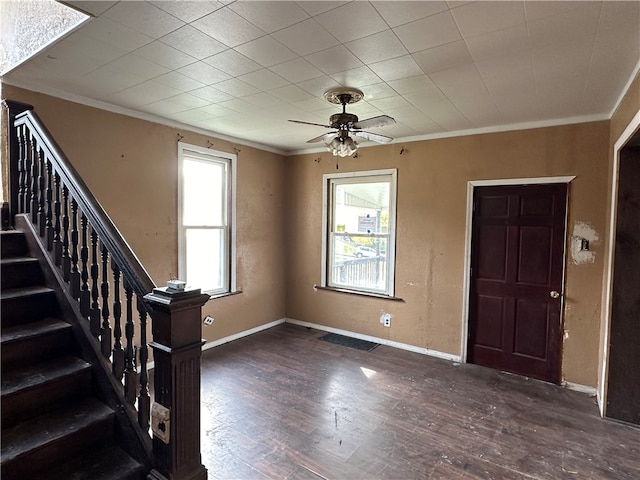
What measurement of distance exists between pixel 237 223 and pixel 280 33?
2958mm

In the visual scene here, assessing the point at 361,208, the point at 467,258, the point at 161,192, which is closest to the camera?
the point at 161,192

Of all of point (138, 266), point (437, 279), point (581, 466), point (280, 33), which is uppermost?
point (280, 33)

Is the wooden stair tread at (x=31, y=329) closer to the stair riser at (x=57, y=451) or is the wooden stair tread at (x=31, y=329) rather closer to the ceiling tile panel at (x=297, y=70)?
the stair riser at (x=57, y=451)

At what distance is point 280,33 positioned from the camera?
1968 millimetres

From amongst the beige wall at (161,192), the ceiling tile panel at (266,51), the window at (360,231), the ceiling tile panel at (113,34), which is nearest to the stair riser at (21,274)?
the beige wall at (161,192)

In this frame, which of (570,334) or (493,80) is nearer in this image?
(493,80)

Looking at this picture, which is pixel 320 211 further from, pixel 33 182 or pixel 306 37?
pixel 33 182

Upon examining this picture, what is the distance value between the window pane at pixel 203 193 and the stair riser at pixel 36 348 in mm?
2220

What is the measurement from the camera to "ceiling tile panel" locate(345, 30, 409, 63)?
1994mm

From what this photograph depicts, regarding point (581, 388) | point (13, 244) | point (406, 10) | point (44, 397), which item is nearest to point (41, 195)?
point (13, 244)

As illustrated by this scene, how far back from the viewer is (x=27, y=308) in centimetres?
203

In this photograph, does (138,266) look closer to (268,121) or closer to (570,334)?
(268,121)

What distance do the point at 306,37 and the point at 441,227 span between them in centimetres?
280

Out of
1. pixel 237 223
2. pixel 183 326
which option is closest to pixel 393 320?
pixel 237 223
